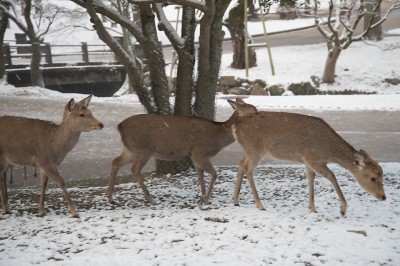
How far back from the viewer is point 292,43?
29.8 m

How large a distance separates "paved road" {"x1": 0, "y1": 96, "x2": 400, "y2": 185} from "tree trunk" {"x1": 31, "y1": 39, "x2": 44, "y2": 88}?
344cm

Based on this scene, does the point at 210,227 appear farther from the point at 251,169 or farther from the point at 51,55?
the point at 51,55

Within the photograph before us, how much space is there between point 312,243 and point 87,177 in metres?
5.21

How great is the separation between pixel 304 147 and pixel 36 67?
19.4m

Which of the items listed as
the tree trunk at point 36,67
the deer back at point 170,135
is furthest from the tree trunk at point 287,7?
the tree trunk at point 36,67

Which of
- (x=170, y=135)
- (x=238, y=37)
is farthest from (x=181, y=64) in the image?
(x=238, y=37)

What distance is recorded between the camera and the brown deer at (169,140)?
6.47 meters

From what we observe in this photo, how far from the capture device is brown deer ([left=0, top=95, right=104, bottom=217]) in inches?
235

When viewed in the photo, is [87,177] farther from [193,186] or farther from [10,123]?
[10,123]

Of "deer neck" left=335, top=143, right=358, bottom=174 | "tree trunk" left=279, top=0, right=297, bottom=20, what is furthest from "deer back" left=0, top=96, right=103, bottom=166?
"tree trunk" left=279, top=0, right=297, bottom=20

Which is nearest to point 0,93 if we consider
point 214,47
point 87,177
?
point 87,177

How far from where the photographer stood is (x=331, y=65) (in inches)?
820

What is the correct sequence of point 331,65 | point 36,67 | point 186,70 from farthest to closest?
point 36,67 → point 331,65 → point 186,70

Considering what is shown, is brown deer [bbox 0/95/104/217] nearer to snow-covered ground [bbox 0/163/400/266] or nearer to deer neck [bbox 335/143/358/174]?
snow-covered ground [bbox 0/163/400/266]
